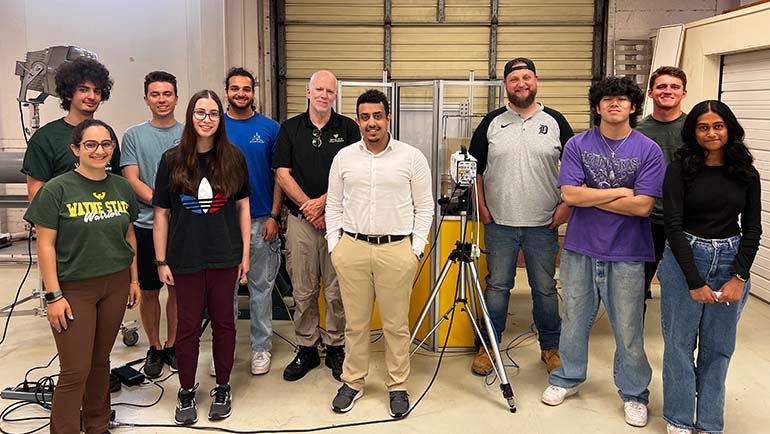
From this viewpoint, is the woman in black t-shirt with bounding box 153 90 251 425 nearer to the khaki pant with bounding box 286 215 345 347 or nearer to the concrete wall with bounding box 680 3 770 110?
the khaki pant with bounding box 286 215 345 347

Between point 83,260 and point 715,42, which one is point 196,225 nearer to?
point 83,260

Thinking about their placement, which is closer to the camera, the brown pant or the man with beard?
the brown pant

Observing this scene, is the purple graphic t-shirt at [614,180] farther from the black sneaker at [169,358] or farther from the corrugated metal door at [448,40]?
the corrugated metal door at [448,40]

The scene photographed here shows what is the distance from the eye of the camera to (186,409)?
2.76 metres

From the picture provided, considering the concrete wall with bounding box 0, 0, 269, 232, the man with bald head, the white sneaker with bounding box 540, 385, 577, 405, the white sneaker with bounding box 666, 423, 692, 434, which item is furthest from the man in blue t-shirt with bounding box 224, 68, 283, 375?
the concrete wall with bounding box 0, 0, 269, 232

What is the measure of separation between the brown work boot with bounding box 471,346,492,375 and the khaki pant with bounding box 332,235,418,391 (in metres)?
0.58

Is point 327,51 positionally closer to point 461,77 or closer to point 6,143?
point 461,77

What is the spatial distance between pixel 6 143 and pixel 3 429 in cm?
516

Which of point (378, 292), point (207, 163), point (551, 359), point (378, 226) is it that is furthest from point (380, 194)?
point (551, 359)

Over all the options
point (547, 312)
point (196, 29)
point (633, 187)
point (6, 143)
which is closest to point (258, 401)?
point (547, 312)

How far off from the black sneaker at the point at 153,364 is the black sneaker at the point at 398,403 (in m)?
1.33

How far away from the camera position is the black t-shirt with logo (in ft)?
8.54

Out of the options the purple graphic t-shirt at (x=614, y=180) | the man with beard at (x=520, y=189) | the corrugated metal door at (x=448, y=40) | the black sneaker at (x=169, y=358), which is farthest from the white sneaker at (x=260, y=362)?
the corrugated metal door at (x=448, y=40)

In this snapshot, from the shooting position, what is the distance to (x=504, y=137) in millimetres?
3104
